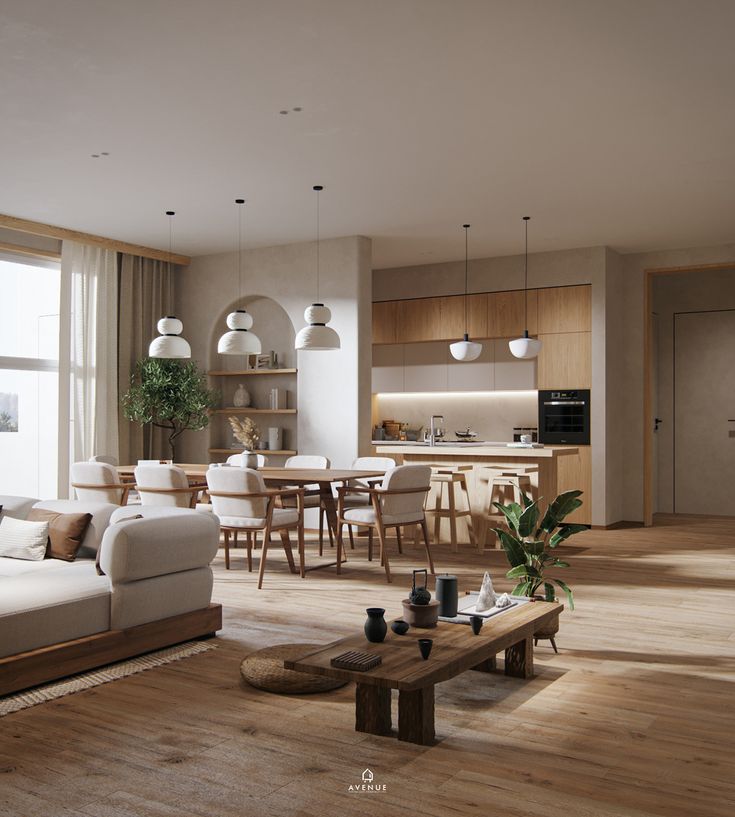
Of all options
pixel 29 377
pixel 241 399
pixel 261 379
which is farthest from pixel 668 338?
pixel 29 377

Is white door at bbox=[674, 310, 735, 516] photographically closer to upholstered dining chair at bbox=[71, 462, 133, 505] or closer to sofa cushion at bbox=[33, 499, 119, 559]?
upholstered dining chair at bbox=[71, 462, 133, 505]

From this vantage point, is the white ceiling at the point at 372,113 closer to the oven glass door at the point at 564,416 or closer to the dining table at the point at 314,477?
the oven glass door at the point at 564,416

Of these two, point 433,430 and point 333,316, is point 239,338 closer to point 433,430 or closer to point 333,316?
point 333,316

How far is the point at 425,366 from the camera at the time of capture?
34.6ft

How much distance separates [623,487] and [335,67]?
6585mm

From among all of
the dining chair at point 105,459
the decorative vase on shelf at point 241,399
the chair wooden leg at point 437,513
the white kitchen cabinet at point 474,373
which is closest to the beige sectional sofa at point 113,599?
the dining chair at point 105,459

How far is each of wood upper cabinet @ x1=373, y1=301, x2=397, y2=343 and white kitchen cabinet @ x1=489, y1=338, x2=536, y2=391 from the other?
4.37 feet

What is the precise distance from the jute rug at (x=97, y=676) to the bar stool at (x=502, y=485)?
12.0 ft

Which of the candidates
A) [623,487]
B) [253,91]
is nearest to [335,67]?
[253,91]

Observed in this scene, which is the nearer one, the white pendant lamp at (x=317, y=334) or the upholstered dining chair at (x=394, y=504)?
the upholstered dining chair at (x=394, y=504)

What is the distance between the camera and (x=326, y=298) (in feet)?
29.2

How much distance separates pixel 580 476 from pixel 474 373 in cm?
178

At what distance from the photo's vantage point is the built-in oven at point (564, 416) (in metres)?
9.27

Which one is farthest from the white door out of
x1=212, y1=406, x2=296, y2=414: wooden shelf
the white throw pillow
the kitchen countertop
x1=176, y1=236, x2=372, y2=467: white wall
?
the white throw pillow
